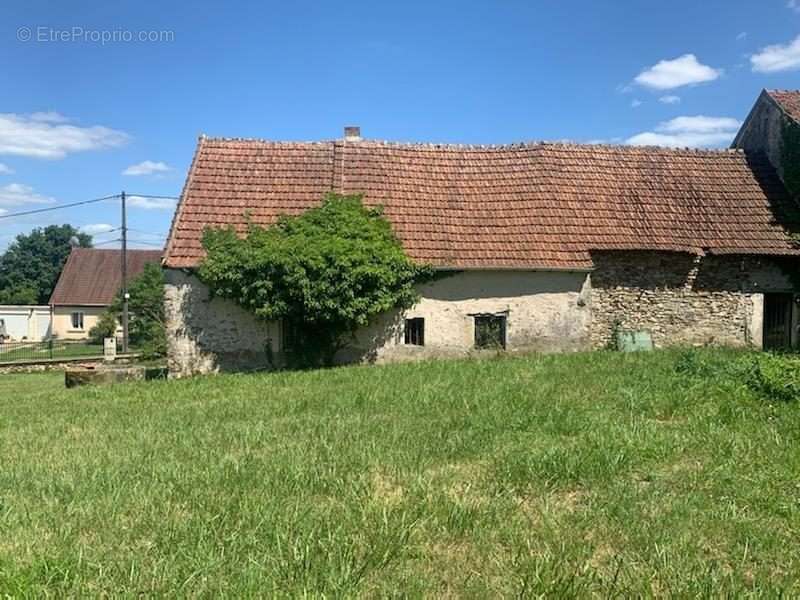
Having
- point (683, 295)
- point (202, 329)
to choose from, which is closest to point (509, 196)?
point (683, 295)

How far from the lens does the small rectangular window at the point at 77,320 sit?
49938mm

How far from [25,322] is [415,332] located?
46.0m

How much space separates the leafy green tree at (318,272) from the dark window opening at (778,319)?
1002 centimetres

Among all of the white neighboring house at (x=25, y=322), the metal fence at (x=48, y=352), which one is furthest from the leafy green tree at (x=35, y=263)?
the metal fence at (x=48, y=352)

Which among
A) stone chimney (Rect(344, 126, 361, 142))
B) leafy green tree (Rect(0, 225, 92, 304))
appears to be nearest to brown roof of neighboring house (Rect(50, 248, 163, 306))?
leafy green tree (Rect(0, 225, 92, 304))

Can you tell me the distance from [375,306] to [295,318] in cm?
217

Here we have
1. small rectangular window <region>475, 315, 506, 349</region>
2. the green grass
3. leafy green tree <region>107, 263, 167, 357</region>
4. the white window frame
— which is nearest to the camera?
the green grass

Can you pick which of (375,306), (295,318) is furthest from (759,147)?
(295,318)

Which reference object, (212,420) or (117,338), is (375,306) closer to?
(212,420)

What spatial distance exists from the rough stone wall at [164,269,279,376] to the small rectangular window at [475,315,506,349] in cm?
576

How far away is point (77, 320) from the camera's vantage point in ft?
164

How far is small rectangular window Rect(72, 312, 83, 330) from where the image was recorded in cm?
4994

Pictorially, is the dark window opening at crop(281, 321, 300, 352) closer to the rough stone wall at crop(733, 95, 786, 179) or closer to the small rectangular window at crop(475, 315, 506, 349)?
the small rectangular window at crop(475, 315, 506, 349)

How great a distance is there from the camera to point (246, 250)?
16.5 m
